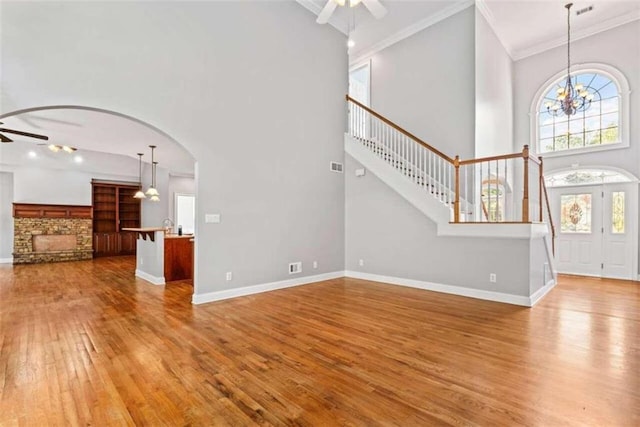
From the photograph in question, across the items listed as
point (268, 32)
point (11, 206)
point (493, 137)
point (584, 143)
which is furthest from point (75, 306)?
point (584, 143)

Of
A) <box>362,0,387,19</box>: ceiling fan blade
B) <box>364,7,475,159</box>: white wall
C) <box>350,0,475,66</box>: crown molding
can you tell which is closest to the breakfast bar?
<box>362,0,387,19</box>: ceiling fan blade

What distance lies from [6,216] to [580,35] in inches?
627

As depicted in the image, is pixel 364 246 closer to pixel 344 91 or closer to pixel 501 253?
pixel 501 253

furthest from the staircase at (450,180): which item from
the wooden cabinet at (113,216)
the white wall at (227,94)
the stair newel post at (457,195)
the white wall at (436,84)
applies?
the wooden cabinet at (113,216)

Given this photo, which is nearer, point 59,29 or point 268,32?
point 59,29

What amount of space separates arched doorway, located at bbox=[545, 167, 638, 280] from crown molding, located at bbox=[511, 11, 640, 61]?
3.06 meters

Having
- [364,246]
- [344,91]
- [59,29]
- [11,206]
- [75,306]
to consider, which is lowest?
[75,306]

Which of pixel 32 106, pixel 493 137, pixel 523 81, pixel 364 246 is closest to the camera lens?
pixel 32 106

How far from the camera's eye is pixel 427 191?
5.17 m

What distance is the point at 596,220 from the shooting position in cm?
663

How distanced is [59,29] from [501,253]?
6245 millimetres

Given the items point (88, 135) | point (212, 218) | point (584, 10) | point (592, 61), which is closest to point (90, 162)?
point (88, 135)

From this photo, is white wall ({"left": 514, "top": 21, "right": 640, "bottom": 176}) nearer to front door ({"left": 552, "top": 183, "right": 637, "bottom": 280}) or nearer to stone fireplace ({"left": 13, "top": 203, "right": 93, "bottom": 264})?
front door ({"left": 552, "top": 183, "right": 637, "bottom": 280})

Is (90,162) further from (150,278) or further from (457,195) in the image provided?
(457,195)
